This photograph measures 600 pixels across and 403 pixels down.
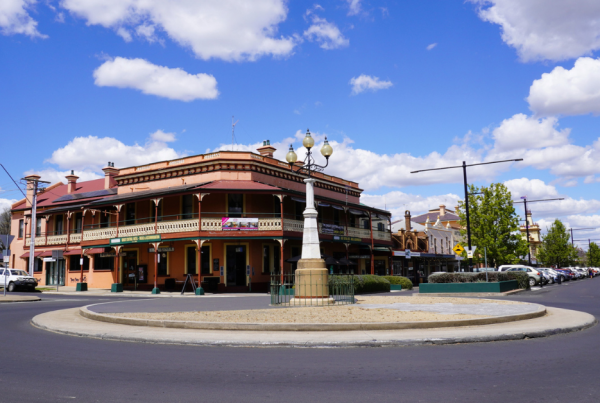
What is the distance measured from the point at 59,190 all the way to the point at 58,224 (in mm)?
5875

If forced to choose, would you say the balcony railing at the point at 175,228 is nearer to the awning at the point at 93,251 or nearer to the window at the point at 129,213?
the awning at the point at 93,251

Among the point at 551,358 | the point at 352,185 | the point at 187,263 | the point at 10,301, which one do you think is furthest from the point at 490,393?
the point at 352,185

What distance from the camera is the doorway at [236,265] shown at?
3278cm

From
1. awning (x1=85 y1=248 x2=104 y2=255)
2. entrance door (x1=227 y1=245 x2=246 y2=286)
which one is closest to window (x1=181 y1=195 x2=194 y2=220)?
entrance door (x1=227 y1=245 x2=246 y2=286)

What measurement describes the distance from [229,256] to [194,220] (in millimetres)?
3524

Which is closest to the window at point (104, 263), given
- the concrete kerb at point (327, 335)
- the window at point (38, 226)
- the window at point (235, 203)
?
the window at point (38, 226)

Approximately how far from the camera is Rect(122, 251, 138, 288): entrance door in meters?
37.0

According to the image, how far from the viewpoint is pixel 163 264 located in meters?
35.2

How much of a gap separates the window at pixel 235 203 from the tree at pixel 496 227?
23.1 m

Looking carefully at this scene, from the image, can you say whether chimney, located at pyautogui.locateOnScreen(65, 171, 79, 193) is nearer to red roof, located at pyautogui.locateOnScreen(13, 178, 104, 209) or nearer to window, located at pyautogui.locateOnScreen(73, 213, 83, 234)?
red roof, located at pyautogui.locateOnScreen(13, 178, 104, 209)

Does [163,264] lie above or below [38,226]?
below

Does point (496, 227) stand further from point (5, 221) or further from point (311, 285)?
point (5, 221)

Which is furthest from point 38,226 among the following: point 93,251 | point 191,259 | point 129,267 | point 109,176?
point 191,259

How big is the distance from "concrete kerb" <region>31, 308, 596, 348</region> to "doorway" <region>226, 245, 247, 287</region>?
803 inches
